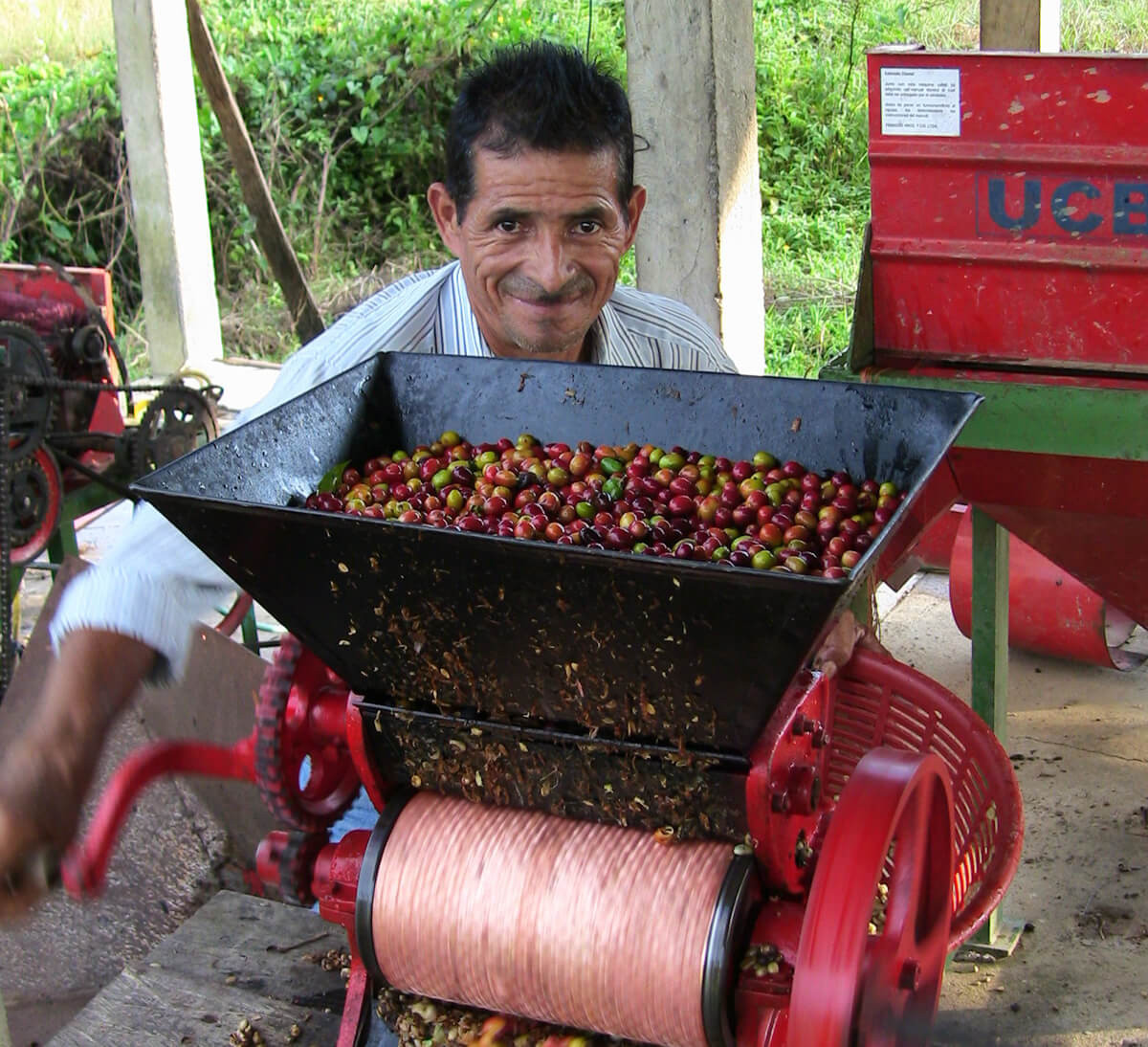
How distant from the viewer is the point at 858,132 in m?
9.12

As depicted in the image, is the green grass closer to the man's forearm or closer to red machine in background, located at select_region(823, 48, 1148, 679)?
red machine in background, located at select_region(823, 48, 1148, 679)

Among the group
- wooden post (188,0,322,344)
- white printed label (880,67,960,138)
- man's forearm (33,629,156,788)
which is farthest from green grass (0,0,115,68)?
man's forearm (33,629,156,788)

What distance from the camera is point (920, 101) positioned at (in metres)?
2.60

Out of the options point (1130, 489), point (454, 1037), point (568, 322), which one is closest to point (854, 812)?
point (454, 1037)

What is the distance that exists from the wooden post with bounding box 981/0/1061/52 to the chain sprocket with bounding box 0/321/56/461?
9.52ft

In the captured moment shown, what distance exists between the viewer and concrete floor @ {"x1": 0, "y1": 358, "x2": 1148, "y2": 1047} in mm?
2664

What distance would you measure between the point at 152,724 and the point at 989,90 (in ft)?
6.81

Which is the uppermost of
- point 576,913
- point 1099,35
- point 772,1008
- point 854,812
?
point 1099,35

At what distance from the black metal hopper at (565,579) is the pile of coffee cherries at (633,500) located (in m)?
0.06

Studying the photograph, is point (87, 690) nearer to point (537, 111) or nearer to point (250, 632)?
point (537, 111)

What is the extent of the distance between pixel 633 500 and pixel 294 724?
1.60 feet

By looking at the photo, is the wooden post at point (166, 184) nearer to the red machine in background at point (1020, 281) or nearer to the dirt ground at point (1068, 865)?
the dirt ground at point (1068, 865)

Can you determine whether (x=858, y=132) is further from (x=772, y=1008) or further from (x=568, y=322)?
(x=772, y=1008)

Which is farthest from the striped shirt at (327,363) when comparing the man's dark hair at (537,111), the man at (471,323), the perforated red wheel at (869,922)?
the perforated red wheel at (869,922)
